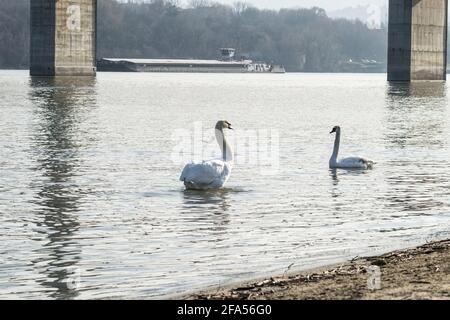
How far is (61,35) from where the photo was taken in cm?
10256

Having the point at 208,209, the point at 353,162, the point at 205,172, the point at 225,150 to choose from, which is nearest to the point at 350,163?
the point at 353,162

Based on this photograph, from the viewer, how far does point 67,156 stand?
27859 mm

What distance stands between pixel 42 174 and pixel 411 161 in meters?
8.92

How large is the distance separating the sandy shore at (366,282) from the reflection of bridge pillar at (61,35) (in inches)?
3605

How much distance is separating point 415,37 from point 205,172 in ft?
279

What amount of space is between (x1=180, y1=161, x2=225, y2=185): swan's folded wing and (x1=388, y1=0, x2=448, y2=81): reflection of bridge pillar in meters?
84.2

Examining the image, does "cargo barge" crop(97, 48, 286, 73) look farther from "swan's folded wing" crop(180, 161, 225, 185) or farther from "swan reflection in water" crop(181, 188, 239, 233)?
"swan's folded wing" crop(180, 161, 225, 185)

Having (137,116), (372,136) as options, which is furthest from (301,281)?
(137,116)

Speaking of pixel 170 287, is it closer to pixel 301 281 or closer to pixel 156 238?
pixel 301 281

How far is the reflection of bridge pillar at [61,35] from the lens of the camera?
335 feet

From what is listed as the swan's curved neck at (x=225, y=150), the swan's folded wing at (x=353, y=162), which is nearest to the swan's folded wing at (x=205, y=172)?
the swan's curved neck at (x=225, y=150)

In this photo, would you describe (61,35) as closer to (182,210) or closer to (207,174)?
(207,174)
